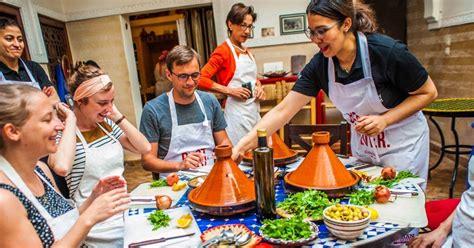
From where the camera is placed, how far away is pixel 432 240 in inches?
54.7

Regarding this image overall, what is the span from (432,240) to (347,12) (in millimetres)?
1118

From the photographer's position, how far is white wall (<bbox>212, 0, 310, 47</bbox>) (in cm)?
484

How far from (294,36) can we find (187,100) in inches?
120

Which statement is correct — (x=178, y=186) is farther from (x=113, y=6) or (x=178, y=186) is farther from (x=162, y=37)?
(x=162, y=37)

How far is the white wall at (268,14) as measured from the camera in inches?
191

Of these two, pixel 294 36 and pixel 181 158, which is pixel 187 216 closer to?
pixel 181 158

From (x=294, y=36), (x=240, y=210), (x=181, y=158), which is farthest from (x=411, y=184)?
(x=294, y=36)

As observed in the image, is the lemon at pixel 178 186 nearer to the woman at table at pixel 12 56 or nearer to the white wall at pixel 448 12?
the woman at table at pixel 12 56

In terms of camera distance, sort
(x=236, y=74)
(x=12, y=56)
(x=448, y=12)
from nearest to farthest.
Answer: (x=12, y=56), (x=236, y=74), (x=448, y=12)

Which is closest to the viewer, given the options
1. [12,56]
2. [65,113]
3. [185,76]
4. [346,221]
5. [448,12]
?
[346,221]

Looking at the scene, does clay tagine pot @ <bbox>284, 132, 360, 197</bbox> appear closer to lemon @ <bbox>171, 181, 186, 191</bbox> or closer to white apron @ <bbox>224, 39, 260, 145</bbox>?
lemon @ <bbox>171, 181, 186, 191</bbox>

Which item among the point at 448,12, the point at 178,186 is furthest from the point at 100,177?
the point at 448,12

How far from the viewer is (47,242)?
1154mm

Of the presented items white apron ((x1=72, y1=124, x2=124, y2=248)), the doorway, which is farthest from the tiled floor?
white apron ((x1=72, y1=124, x2=124, y2=248))
